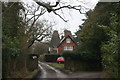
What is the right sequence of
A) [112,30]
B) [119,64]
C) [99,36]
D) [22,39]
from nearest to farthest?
[119,64], [112,30], [22,39], [99,36]

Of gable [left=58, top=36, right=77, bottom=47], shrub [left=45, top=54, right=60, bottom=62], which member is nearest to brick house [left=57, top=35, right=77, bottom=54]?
gable [left=58, top=36, right=77, bottom=47]

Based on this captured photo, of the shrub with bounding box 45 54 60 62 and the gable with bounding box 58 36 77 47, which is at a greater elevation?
the gable with bounding box 58 36 77 47

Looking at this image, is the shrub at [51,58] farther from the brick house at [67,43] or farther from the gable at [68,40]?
the gable at [68,40]

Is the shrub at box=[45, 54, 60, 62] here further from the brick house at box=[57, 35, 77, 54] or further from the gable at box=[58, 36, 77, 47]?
the gable at box=[58, 36, 77, 47]

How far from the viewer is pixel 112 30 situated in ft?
38.1

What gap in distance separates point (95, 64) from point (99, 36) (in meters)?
4.00

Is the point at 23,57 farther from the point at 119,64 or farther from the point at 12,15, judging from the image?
the point at 119,64

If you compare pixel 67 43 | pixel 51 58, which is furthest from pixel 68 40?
pixel 51 58

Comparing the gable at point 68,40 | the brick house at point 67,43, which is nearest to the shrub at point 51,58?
the brick house at point 67,43

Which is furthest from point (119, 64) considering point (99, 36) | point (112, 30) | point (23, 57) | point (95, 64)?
point (95, 64)

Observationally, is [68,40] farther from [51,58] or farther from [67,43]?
[51,58]

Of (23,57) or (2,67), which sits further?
(23,57)

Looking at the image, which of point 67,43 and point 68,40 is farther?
point 68,40

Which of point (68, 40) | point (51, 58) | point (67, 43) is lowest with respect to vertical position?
point (51, 58)
